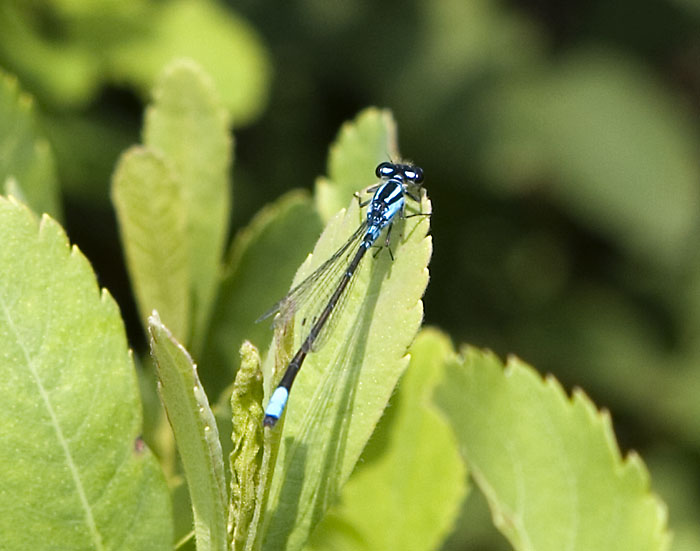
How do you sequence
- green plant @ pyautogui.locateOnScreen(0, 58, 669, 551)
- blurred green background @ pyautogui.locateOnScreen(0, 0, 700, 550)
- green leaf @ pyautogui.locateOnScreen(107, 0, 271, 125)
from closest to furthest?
green plant @ pyautogui.locateOnScreen(0, 58, 669, 551)
green leaf @ pyautogui.locateOnScreen(107, 0, 271, 125)
blurred green background @ pyautogui.locateOnScreen(0, 0, 700, 550)

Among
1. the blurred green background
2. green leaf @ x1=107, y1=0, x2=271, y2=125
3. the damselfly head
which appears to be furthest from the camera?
the blurred green background

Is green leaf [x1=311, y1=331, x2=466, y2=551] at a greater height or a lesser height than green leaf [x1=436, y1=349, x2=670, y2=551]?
lesser

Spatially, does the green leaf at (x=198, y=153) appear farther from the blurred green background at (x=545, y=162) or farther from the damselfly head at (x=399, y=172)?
the blurred green background at (x=545, y=162)

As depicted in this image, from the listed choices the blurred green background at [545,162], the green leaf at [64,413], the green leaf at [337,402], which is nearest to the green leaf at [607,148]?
the blurred green background at [545,162]

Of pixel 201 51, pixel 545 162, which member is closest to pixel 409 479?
pixel 201 51

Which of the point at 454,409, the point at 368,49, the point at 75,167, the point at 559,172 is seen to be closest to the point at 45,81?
the point at 75,167

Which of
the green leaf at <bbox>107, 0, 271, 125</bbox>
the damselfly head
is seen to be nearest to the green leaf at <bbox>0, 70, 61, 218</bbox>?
the damselfly head

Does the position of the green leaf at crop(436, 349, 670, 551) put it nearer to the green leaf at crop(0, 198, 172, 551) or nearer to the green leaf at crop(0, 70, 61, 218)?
the green leaf at crop(0, 198, 172, 551)

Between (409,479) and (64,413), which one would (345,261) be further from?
→ (64,413)
